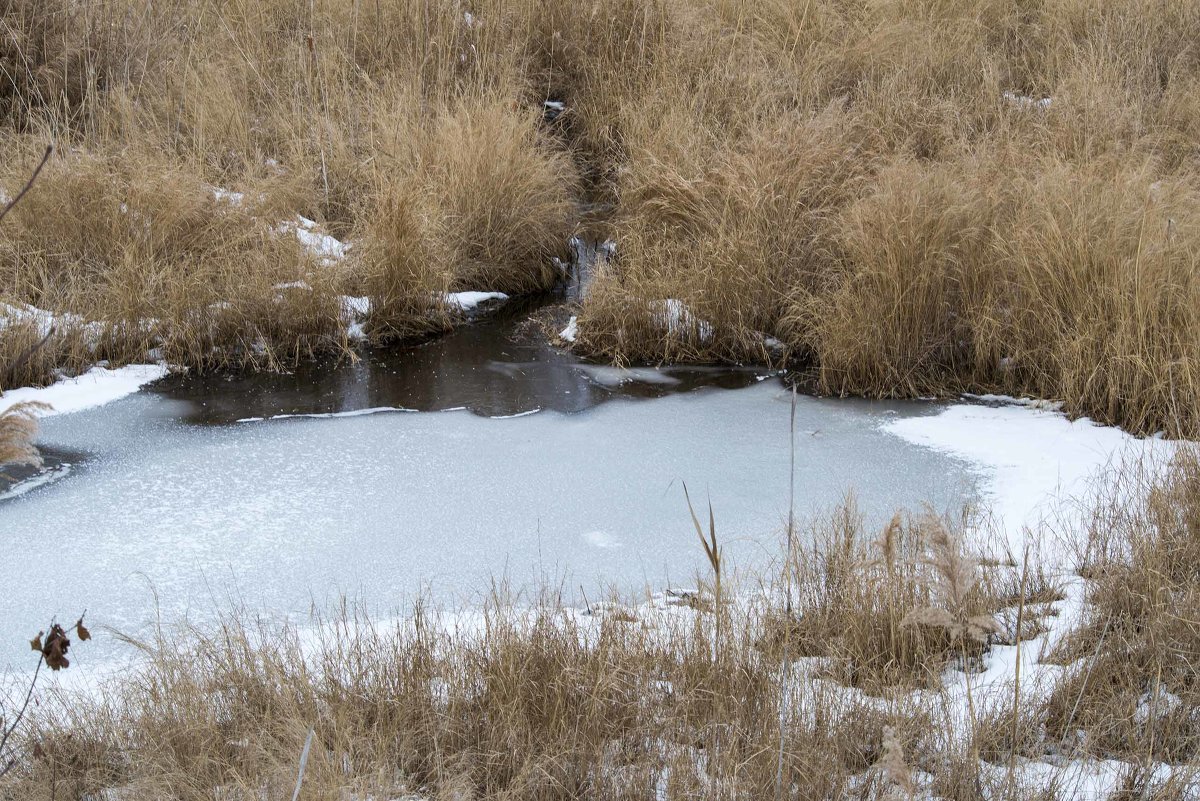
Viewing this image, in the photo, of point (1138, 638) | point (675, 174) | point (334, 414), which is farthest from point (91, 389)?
point (1138, 638)

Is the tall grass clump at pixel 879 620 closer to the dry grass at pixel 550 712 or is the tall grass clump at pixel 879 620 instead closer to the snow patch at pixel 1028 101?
the dry grass at pixel 550 712

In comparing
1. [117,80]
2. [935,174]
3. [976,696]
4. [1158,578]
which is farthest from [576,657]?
[117,80]

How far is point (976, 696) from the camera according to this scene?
7.35 feet

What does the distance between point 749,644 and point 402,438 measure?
216 centimetres

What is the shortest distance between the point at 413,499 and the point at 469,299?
2.56m

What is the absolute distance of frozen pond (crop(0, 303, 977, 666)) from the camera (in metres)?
3.03

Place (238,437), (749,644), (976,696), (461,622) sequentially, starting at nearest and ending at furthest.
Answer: (976,696) → (749,644) → (461,622) → (238,437)

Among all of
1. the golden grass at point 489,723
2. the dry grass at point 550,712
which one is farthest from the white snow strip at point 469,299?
the golden grass at point 489,723

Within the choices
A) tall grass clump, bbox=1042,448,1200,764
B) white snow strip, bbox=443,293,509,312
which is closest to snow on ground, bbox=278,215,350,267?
white snow strip, bbox=443,293,509,312

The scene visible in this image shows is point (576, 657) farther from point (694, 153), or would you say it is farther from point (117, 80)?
point (117, 80)

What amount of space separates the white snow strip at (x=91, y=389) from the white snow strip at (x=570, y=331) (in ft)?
6.11

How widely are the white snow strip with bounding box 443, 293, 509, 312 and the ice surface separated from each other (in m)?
1.42

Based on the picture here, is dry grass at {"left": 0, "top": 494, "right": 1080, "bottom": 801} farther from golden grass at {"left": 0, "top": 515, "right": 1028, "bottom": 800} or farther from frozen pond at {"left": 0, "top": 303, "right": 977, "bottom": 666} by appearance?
frozen pond at {"left": 0, "top": 303, "right": 977, "bottom": 666}

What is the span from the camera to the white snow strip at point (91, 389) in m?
4.48
